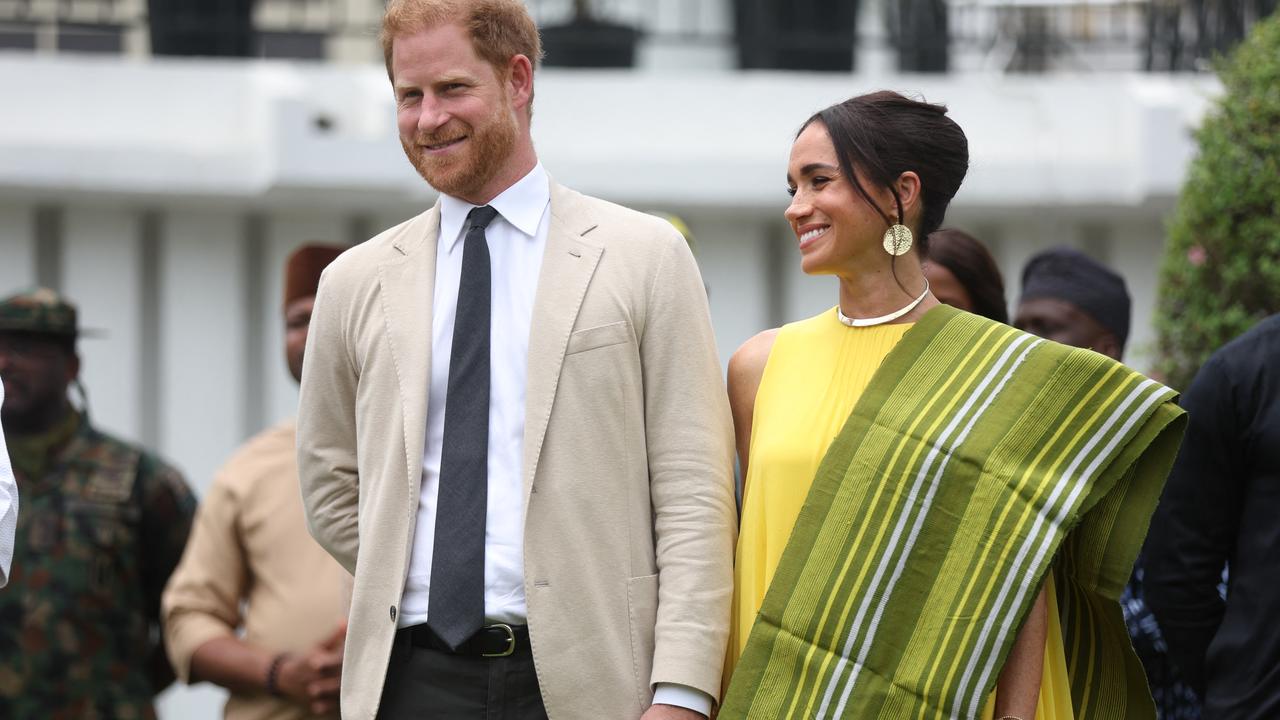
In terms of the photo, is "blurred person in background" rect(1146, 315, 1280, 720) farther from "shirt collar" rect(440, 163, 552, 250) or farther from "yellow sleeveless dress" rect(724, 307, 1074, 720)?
"shirt collar" rect(440, 163, 552, 250)

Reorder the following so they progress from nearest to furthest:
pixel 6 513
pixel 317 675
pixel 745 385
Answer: pixel 6 513 → pixel 745 385 → pixel 317 675

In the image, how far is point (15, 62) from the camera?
299 inches

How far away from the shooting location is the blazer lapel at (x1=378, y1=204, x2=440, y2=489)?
3.23 metres

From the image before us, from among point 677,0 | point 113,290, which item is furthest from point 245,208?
point 677,0

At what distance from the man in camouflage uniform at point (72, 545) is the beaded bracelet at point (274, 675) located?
37.1 inches

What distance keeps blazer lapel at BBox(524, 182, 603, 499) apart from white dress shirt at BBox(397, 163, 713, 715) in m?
0.03

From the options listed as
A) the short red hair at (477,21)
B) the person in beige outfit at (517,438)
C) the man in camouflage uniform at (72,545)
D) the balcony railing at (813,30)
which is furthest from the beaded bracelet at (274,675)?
the balcony railing at (813,30)

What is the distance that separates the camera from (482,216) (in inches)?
133

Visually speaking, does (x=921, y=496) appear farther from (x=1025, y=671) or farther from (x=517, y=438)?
(x=517, y=438)

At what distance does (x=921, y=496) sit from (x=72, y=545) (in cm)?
310

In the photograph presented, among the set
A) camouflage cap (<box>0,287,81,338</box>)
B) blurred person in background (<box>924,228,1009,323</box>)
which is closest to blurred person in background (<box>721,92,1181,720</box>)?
blurred person in background (<box>924,228,1009,323</box>)

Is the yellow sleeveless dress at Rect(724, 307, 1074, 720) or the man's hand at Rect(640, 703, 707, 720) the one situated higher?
the yellow sleeveless dress at Rect(724, 307, 1074, 720)

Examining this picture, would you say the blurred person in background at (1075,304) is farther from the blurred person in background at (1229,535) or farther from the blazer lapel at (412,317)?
the blazer lapel at (412,317)

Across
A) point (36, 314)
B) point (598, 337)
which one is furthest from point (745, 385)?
point (36, 314)
